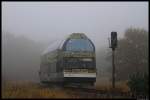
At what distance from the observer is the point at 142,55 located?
48.0 metres

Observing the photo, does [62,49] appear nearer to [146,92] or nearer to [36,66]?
[146,92]

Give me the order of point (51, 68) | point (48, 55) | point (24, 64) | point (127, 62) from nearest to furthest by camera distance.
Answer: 1. point (51, 68)
2. point (48, 55)
3. point (127, 62)
4. point (24, 64)

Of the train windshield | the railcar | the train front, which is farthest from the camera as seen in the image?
the train windshield

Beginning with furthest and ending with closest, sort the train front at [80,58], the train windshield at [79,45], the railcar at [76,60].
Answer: the train windshield at [79,45]
the train front at [80,58]
the railcar at [76,60]

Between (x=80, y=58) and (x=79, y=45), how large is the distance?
784 mm

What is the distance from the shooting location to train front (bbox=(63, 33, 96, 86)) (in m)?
26.3

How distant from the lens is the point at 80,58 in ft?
87.4

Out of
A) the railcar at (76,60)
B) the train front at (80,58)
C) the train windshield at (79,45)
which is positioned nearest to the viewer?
the railcar at (76,60)

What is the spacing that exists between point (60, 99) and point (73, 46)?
8.33 meters

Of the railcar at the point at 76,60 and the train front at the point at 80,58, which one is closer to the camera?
the railcar at the point at 76,60

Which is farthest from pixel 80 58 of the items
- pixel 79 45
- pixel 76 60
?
pixel 79 45

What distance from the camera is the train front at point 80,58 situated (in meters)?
26.3

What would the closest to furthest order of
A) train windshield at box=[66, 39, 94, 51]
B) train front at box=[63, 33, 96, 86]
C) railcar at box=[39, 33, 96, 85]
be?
railcar at box=[39, 33, 96, 85]
train front at box=[63, 33, 96, 86]
train windshield at box=[66, 39, 94, 51]

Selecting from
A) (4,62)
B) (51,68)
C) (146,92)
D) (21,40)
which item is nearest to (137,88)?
(146,92)
